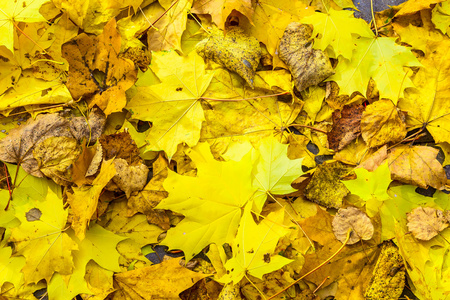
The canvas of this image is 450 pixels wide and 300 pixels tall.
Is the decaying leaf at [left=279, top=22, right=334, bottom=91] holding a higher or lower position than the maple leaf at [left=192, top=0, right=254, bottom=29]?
lower

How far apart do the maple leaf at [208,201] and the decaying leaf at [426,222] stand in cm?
61

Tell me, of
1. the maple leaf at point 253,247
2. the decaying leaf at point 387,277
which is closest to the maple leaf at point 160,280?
the maple leaf at point 253,247

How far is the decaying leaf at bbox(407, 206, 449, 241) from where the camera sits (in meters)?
1.28

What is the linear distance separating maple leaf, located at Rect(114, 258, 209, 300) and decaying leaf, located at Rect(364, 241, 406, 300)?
62cm

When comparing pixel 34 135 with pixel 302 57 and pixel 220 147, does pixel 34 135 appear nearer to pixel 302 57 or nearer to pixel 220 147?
pixel 220 147

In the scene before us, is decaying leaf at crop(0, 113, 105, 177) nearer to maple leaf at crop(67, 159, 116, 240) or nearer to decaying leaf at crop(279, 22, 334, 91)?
maple leaf at crop(67, 159, 116, 240)

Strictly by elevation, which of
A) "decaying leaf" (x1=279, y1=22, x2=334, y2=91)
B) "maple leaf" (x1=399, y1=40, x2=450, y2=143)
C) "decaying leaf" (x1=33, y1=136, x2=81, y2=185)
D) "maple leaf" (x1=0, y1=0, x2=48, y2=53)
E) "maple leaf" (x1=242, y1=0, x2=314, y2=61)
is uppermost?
"maple leaf" (x1=0, y1=0, x2=48, y2=53)

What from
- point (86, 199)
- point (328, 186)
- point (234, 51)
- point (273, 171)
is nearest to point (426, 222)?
point (328, 186)

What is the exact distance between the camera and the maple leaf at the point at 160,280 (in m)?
1.29

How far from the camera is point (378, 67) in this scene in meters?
1.34

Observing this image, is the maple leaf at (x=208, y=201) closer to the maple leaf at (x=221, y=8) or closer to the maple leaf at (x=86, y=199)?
the maple leaf at (x=86, y=199)

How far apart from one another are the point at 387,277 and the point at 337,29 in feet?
3.08

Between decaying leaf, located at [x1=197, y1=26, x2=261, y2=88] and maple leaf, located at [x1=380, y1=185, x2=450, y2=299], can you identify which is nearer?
maple leaf, located at [x1=380, y1=185, x2=450, y2=299]

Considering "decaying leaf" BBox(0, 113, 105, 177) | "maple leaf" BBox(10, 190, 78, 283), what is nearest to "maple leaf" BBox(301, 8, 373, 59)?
"decaying leaf" BBox(0, 113, 105, 177)
